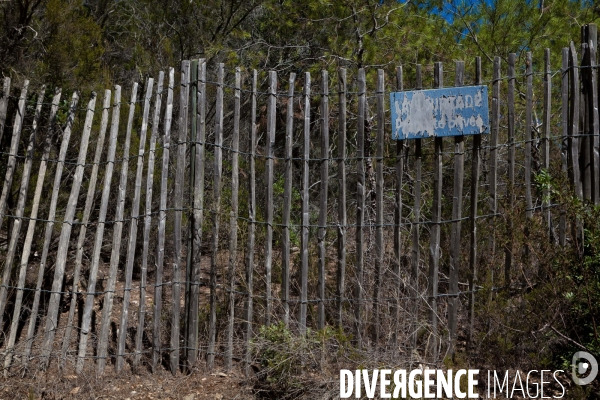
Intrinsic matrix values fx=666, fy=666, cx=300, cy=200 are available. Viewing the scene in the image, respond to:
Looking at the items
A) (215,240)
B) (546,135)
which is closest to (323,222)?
(215,240)

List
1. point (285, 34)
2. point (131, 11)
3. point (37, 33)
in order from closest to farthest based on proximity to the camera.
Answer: point (37, 33) < point (285, 34) < point (131, 11)

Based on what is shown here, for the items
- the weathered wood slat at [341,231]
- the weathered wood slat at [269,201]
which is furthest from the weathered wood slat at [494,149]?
the weathered wood slat at [269,201]

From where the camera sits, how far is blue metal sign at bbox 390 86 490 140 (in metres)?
4.88

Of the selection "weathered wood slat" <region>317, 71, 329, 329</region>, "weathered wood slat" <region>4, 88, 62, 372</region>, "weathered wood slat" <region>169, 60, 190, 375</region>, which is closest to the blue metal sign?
"weathered wood slat" <region>317, 71, 329, 329</region>

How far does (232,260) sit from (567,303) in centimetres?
241

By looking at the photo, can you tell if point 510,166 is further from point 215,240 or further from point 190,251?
point 190,251

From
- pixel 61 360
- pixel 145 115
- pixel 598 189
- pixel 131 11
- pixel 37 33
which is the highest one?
pixel 131 11

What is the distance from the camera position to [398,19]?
7656mm

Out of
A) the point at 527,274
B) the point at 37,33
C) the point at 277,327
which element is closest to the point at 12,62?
the point at 37,33

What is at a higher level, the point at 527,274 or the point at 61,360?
the point at 527,274

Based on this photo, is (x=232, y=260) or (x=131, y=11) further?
(x=131, y=11)

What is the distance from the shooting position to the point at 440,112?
4.95m

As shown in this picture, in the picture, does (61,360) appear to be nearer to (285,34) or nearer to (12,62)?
(12,62)

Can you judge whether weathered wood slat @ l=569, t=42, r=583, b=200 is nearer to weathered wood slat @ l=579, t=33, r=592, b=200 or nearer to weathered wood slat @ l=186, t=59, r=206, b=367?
weathered wood slat @ l=579, t=33, r=592, b=200
